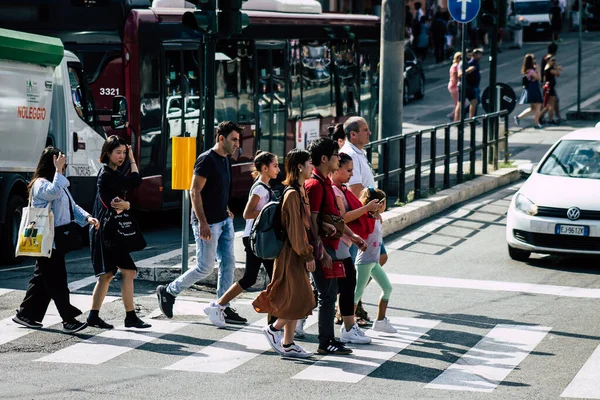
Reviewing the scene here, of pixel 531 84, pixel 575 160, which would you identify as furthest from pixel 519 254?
pixel 531 84

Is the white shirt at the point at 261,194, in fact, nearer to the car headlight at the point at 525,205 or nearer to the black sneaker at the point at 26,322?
the black sneaker at the point at 26,322

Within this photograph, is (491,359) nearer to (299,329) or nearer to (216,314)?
(299,329)

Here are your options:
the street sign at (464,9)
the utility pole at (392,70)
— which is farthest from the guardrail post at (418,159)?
the street sign at (464,9)

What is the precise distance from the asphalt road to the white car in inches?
11.6

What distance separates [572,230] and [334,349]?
471cm

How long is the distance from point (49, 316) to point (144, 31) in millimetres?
6015

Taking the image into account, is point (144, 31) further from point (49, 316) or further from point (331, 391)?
point (331, 391)

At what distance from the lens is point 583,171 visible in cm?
1458

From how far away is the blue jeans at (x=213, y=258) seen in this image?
36.1ft

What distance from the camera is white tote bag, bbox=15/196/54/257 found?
34.5ft

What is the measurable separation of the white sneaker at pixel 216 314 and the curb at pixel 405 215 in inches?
67.7

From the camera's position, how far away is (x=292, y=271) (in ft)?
31.5

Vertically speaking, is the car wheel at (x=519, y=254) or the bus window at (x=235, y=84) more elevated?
the bus window at (x=235, y=84)

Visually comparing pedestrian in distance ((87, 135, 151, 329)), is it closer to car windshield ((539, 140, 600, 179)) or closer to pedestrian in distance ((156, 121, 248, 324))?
pedestrian in distance ((156, 121, 248, 324))
